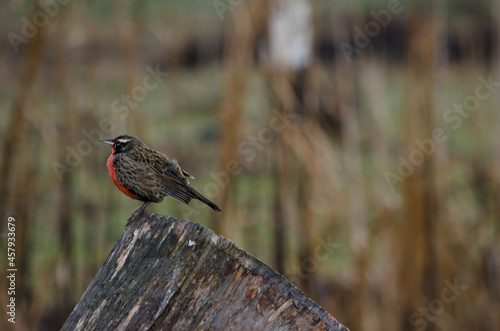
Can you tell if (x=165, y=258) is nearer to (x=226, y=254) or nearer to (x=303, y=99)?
(x=226, y=254)

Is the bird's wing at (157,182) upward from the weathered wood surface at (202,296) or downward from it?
upward

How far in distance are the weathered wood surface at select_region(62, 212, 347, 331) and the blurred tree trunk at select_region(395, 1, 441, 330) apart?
6.24ft

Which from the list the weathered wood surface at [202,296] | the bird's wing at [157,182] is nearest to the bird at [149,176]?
A: the bird's wing at [157,182]

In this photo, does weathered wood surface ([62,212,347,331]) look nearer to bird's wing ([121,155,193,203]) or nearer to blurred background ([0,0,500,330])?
bird's wing ([121,155,193,203])

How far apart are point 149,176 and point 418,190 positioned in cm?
142

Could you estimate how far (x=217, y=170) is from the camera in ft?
9.42

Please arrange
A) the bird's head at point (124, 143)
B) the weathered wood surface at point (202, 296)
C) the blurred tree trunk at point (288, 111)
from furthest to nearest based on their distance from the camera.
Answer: the blurred tree trunk at point (288, 111) < the bird's head at point (124, 143) < the weathered wood surface at point (202, 296)

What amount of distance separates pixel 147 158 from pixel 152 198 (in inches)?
4.5

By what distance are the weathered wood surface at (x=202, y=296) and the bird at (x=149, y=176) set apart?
654 mm

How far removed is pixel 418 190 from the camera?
3014 mm

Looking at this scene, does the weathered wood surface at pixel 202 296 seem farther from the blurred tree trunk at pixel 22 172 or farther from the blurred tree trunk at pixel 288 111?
the blurred tree trunk at pixel 288 111

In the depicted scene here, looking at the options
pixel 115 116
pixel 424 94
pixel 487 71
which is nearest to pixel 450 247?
pixel 424 94

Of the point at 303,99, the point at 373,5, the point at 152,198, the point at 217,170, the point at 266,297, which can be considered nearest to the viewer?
the point at 266,297

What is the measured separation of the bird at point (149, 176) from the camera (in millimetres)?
1939
